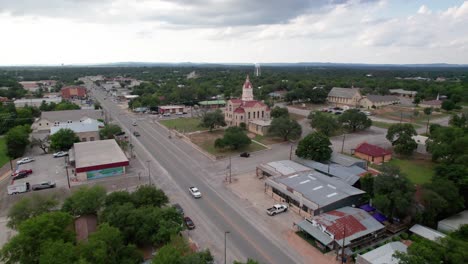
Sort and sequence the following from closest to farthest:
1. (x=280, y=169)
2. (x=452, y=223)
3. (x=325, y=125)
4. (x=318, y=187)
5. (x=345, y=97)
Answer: (x=452, y=223) → (x=318, y=187) → (x=280, y=169) → (x=325, y=125) → (x=345, y=97)

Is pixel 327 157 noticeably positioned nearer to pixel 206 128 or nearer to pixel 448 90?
pixel 206 128

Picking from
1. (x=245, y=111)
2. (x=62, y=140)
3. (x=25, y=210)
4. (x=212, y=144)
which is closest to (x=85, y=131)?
(x=62, y=140)

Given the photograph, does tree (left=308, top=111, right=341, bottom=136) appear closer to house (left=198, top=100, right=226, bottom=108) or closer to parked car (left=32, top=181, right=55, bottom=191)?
parked car (left=32, top=181, right=55, bottom=191)

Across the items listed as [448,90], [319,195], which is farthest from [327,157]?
[448,90]

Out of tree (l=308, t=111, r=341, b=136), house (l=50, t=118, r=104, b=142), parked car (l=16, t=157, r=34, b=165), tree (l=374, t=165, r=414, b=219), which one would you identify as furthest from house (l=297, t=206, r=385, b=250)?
house (l=50, t=118, r=104, b=142)

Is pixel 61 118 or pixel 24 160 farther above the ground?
pixel 61 118

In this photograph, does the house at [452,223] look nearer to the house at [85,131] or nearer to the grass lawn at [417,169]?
the grass lawn at [417,169]

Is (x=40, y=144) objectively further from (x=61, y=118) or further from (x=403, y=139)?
(x=403, y=139)
